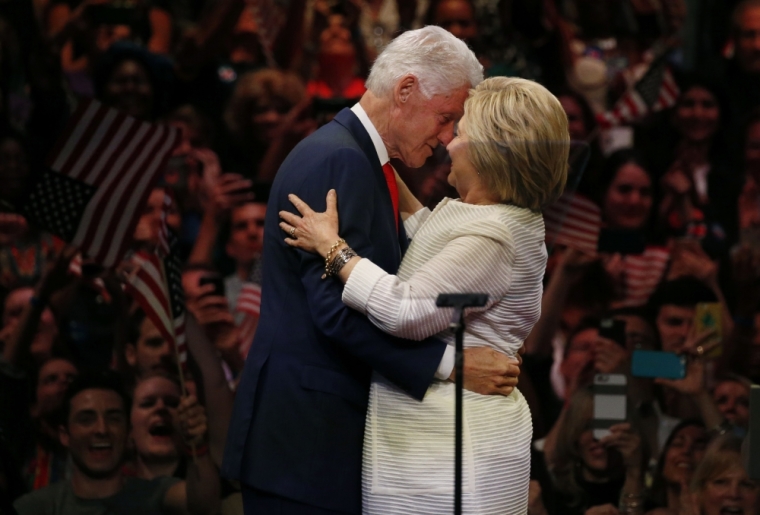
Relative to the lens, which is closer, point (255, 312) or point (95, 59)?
point (255, 312)

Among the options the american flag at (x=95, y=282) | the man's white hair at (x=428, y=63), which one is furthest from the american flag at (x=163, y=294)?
the man's white hair at (x=428, y=63)

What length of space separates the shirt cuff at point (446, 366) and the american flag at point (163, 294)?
1.75 m

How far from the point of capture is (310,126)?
206 inches

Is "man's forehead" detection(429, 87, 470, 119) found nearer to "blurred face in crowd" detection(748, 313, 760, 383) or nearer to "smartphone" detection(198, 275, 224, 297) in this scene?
"smartphone" detection(198, 275, 224, 297)

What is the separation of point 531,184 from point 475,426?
0.47 meters

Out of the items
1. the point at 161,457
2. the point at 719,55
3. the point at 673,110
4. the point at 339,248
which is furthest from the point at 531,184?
the point at 719,55

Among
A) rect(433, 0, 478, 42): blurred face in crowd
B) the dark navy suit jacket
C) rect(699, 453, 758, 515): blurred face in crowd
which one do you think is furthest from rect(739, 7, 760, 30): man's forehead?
the dark navy suit jacket

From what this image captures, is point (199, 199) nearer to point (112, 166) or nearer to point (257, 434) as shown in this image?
point (112, 166)

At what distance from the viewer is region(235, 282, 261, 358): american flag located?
4520 millimetres

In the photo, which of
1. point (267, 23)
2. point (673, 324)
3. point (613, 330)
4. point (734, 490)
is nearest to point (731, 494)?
point (734, 490)

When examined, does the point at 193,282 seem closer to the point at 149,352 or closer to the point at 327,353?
the point at 149,352

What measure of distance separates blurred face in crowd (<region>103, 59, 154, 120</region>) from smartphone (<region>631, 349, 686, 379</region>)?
2.57 metres

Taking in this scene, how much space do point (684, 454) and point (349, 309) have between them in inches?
82.4

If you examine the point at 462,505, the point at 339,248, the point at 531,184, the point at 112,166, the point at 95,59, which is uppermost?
the point at 95,59
